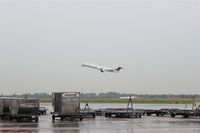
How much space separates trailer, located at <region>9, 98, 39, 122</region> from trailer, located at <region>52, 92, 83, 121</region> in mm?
2487

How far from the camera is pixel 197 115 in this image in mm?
51656

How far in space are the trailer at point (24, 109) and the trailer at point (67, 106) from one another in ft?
8.16

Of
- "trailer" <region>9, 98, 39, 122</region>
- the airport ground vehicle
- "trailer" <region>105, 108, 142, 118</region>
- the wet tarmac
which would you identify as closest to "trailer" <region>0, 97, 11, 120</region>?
the airport ground vehicle

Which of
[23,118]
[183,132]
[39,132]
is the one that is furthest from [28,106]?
[183,132]

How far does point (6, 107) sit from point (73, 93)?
22.9 feet

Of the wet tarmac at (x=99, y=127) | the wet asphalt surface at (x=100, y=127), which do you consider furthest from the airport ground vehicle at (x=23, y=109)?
the wet asphalt surface at (x=100, y=127)

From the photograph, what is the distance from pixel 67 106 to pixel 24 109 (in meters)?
4.42

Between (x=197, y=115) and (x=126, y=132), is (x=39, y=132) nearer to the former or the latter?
(x=126, y=132)

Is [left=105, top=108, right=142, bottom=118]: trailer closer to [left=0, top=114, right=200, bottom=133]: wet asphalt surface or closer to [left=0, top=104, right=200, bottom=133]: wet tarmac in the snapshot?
[left=0, top=104, right=200, bottom=133]: wet tarmac

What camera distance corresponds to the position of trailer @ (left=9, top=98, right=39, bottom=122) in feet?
140

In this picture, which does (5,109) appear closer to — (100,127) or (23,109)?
(23,109)

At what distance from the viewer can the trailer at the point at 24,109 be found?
140ft

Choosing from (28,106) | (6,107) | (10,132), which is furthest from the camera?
(6,107)

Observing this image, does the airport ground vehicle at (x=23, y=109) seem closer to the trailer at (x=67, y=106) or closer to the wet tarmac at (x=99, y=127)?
the trailer at (x=67, y=106)
